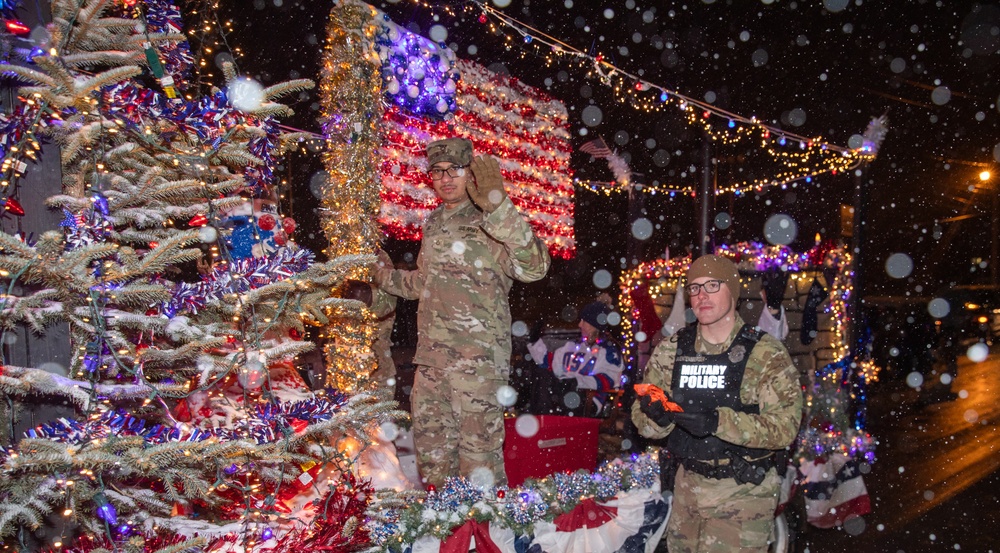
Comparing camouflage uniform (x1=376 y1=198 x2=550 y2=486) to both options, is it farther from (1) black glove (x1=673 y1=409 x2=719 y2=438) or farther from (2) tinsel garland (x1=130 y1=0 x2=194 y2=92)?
(2) tinsel garland (x1=130 y1=0 x2=194 y2=92)

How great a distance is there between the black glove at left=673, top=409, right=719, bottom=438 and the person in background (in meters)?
4.47

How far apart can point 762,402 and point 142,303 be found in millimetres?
2749

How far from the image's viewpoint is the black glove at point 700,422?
2.70 m

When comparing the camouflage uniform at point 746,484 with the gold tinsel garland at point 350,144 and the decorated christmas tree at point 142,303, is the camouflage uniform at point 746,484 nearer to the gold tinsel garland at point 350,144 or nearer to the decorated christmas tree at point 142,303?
the decorated christmas tree at point 142,303

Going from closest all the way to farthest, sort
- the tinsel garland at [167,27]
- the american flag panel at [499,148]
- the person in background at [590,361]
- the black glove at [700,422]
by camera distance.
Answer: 1. the tinsel garland at [167,27]
2. the black glove at [700,422]
3. the american flag panel at [499,148]
4. the person in background at [590,361]

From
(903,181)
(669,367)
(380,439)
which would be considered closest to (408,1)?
(380,439)

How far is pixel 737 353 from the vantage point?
118 inches

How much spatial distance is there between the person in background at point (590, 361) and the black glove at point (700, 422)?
4469 mm

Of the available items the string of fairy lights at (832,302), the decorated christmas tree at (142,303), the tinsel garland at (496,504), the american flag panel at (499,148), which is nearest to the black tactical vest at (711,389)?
A: the tinsel garland at (496,504)

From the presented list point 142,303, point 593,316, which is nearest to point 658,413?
point 142,303

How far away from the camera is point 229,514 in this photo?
289 centimetres

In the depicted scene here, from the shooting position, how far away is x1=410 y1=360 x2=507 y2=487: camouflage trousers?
11.9ft

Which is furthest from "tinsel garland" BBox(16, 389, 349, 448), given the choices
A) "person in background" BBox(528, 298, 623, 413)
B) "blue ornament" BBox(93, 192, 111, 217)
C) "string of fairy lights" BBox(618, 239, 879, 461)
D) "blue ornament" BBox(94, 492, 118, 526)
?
"person in background" BBox(528, 298, 623, 413)

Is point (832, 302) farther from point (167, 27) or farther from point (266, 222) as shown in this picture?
point (167, 27)
